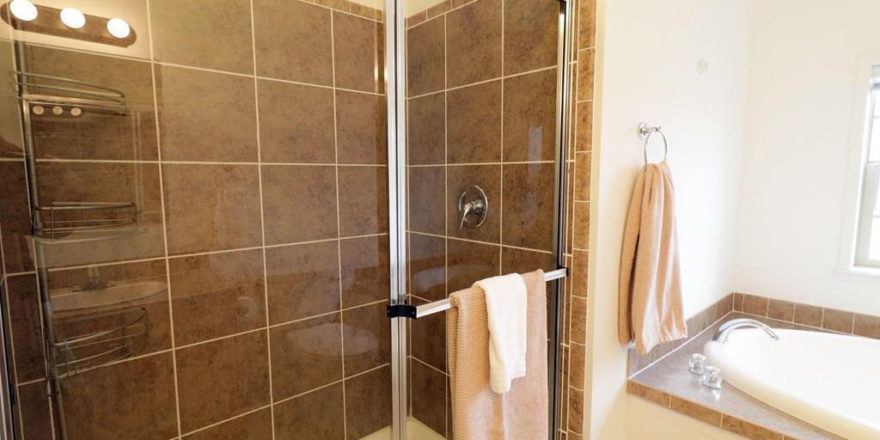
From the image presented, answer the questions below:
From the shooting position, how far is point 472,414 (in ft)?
3.82

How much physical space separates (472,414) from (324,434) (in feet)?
3.40

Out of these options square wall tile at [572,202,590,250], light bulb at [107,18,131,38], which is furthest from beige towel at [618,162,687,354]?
light bulb at [107,18,131,38]

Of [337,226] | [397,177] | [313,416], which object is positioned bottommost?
[313,416]

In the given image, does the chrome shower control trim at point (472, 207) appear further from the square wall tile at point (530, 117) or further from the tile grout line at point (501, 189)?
the square wall tile at point (530, 117)

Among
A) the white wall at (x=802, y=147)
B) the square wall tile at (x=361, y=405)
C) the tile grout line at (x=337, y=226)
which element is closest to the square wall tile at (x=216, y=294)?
the tile grout line at (x=337, y=226)

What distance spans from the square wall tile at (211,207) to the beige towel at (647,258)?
1.40m

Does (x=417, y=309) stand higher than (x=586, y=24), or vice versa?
(x=586, y=24)

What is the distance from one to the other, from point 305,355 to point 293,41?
4.27 feet

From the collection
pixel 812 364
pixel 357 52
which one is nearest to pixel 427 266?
pixel 357 52

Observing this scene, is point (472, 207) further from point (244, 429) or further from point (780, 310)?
point (780, 310)

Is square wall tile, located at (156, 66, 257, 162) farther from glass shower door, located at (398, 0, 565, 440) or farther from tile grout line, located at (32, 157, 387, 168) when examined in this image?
glass shower door, located at (398, 0, 565, 440)

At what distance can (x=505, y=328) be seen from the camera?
1.20 metres

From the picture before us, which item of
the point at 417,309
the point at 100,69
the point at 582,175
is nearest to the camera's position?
the point at 417,309

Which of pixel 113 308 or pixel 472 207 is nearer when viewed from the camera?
A: pixel 113 308
